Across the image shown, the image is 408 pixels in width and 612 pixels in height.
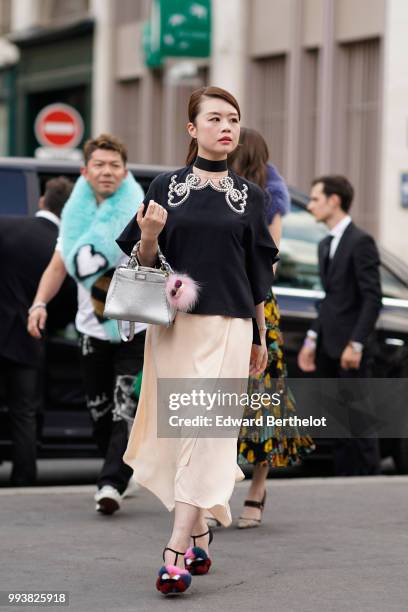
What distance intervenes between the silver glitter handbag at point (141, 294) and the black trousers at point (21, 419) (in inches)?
128

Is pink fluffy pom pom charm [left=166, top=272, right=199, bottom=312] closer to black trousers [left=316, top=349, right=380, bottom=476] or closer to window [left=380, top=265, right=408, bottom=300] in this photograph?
black trousers [left=316, top=349, right=380, bottom=476]

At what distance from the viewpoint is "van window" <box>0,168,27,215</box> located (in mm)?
9648

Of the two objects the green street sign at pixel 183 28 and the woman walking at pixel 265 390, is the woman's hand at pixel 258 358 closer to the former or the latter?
the woman walking at pixel 265 390

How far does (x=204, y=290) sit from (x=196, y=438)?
0.54m

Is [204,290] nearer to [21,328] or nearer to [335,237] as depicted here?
[21,328]

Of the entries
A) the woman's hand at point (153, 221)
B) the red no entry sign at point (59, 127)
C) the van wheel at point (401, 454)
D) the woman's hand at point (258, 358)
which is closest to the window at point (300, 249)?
the van wheel at point (401, 454)

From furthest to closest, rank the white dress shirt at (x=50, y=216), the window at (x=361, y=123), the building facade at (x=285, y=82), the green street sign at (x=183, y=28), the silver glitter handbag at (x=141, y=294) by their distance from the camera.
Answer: the green street sign at (x=183, y=28) → the window at (x=361, y=123) → the building facade at (x=285, y=82) → the white dress shirt at (x=50, y=216) → the silver glitter handbag at (x=141, y=294)

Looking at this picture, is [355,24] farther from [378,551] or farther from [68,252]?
[378,551]

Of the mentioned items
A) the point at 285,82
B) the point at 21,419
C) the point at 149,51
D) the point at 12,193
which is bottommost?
the point at 21,419

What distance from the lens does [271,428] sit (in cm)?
741

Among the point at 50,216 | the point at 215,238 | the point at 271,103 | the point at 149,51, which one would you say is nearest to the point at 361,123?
the point at 271,103

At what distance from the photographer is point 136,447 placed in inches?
246

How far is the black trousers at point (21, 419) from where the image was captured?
9.13m

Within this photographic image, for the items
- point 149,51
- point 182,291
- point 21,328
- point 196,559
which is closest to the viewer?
point 182,291
